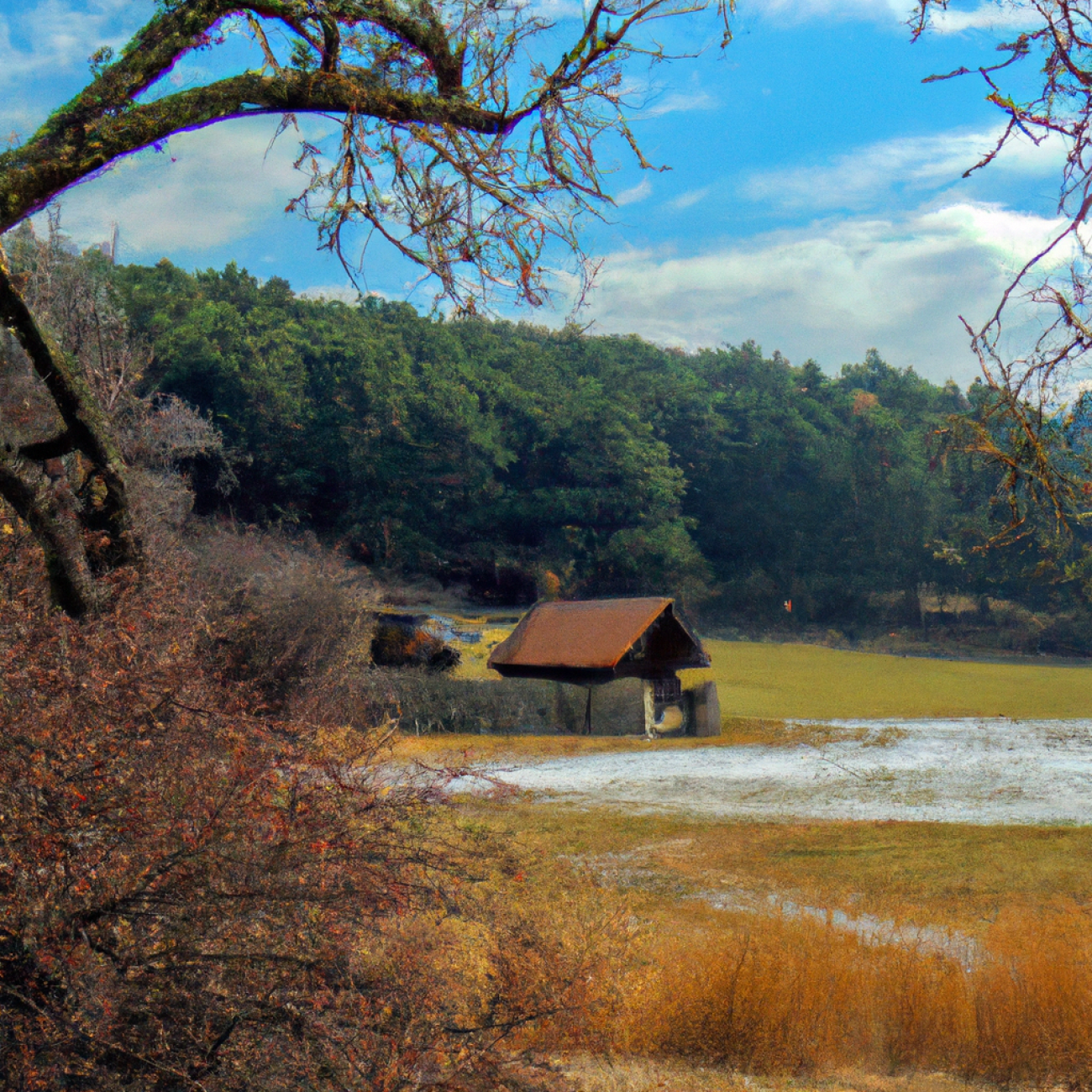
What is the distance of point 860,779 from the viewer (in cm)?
1380

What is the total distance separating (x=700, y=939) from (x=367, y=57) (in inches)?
250

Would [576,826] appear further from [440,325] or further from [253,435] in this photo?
[440,325]

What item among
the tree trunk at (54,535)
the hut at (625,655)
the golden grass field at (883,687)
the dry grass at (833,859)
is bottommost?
the golden grass field at (883,687)

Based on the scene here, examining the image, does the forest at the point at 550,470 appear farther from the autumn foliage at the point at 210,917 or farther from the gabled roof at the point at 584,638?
the autumn foliage at the point at 210,917

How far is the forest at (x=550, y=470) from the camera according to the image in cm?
4334

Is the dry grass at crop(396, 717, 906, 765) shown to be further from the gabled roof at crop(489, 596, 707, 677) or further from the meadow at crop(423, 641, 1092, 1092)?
the meadow at crop(423, 641, 1092, 1092)

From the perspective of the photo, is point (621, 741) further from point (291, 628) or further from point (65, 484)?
point (65, 484)

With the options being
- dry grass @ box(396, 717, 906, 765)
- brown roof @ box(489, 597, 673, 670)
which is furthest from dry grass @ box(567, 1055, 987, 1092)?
brown roof @ box(489, 597, 673, 670)

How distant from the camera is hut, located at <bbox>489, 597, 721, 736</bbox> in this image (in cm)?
1722

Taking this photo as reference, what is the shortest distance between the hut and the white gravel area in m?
1.62

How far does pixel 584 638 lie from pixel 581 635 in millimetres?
142

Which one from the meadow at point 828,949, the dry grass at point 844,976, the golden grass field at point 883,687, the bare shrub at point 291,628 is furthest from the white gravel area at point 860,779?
the golden grass field at point 883,687

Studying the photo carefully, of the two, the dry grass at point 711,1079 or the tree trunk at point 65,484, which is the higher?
the tree trunk at point 65,484

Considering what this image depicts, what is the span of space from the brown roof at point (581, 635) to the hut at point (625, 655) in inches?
0.6
